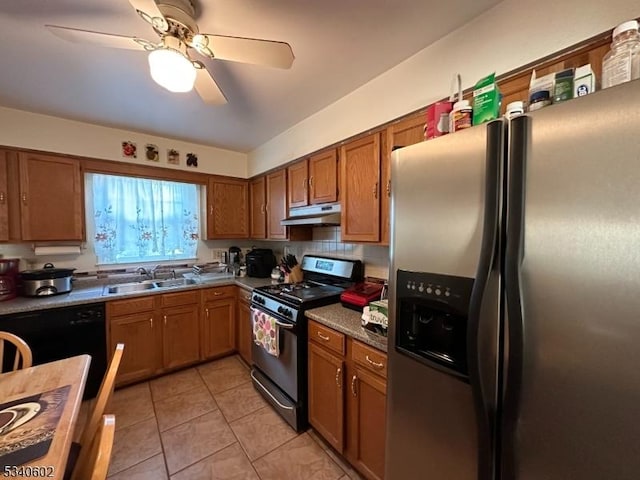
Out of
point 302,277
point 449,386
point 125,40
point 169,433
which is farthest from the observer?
point 302,277

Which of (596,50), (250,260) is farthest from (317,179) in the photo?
(596,50)

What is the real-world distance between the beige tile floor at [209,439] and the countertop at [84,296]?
2.84 ft

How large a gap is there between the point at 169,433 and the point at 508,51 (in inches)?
117

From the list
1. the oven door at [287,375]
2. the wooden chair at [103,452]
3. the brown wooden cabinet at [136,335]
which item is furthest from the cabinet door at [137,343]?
the wooden chair at [103,452]

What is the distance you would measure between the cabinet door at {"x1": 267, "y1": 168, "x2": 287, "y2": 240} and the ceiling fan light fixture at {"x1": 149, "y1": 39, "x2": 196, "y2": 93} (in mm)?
1586

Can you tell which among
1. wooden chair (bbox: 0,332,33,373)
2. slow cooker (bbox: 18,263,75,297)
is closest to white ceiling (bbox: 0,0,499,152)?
slow cooker (bbox: 18,263,75,297)

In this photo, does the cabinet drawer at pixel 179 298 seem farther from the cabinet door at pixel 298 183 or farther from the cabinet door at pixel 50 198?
the cabinet door at pixel 298 183

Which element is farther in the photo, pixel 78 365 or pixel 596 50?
pixel 78 365

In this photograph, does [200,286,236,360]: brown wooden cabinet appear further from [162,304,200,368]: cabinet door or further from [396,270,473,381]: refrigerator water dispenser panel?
[396,270,473,381]: refrigerator water dispenser panel

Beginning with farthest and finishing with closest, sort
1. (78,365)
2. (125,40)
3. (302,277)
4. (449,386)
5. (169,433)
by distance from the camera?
1. (302,277)
2. (169,433)
3. (78,365)
4. (125,40)
5. (449,386)

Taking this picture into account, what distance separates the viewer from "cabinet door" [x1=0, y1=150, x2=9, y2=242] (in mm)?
2135

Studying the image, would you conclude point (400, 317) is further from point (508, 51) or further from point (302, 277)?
point (302, 277)

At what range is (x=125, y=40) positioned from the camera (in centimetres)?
118

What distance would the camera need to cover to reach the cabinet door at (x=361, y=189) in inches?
69.2
